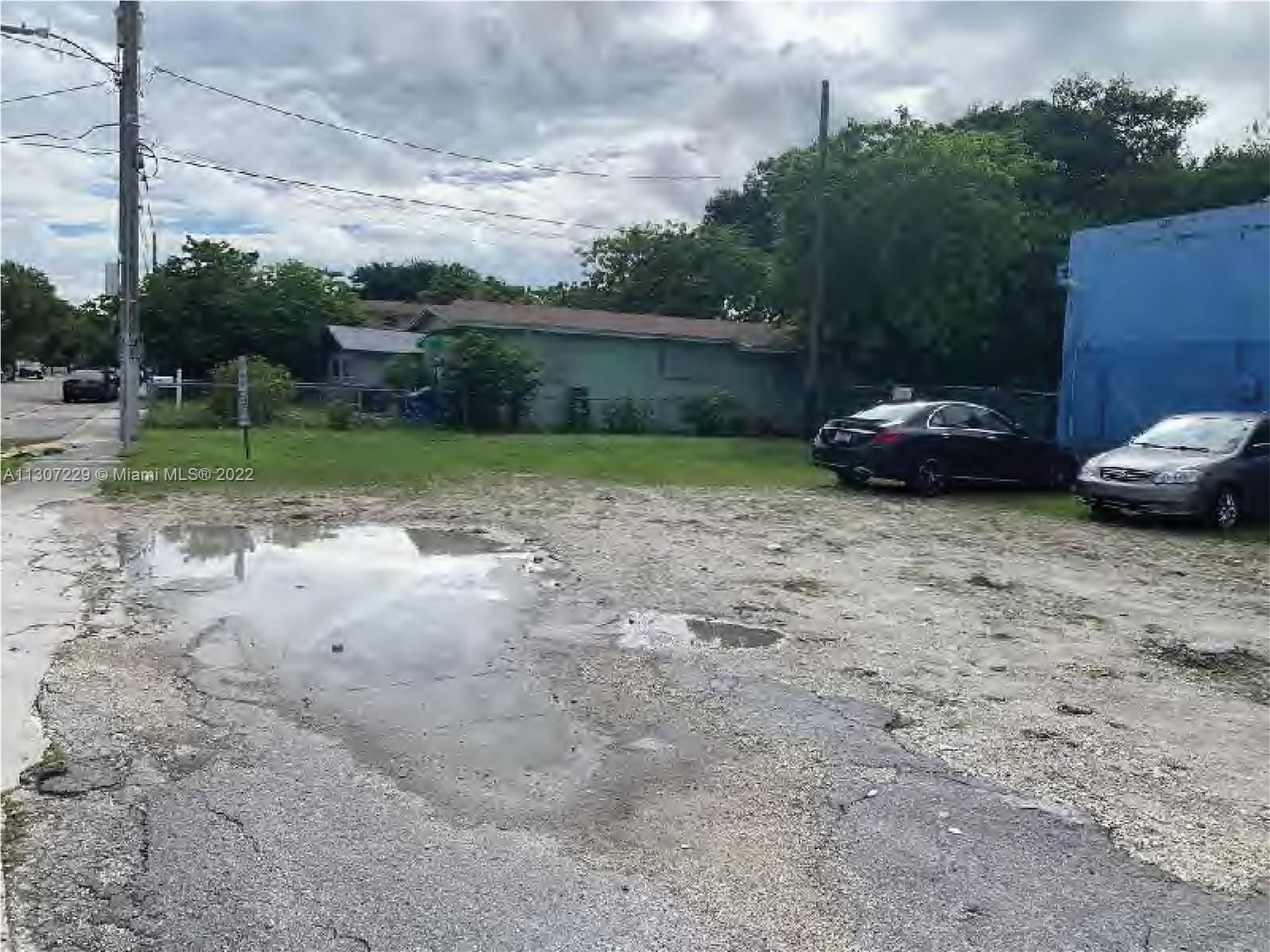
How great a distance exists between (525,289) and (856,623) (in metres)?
59.7

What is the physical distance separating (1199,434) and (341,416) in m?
19.0

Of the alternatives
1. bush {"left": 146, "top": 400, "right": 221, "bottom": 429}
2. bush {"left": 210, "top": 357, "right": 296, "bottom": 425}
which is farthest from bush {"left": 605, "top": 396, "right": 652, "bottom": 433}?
bush {"left": 146, "top": 400, "right": 221, "bottom": 429}

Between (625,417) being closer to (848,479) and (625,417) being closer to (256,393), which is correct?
(256,393)

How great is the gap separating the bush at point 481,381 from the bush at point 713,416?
5.55 m

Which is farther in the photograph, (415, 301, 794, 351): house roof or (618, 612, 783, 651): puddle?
(415, 301, 794, 351): house roof

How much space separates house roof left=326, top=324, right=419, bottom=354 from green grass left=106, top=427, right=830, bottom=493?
971 cm

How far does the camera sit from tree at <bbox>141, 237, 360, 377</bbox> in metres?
36.1

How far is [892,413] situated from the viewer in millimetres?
17719

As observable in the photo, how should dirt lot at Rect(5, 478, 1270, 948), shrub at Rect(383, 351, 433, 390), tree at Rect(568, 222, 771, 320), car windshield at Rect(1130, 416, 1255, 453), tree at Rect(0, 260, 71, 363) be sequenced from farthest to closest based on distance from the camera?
tree at Rect(0, 260, 71, 363) < tree at Rect(568, 222, 771, 320) < shrub at Rect(383, 351, 433, 390) < car windshield at Rect(1130, 416, 1255, 453) < dirt lot at Rect(5, 478, 1270, 948)

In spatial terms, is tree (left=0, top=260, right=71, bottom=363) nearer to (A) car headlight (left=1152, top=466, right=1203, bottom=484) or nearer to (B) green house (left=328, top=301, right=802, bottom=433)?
(B) green house (left=328, top=301, right=802, bottom=433)

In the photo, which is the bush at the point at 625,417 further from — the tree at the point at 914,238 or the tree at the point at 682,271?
the tree at the point at 682,271

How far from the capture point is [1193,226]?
20.8 meters

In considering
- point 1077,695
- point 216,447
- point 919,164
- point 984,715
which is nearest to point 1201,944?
point 984,715

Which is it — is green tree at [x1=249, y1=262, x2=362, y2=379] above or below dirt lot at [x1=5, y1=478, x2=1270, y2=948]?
above
